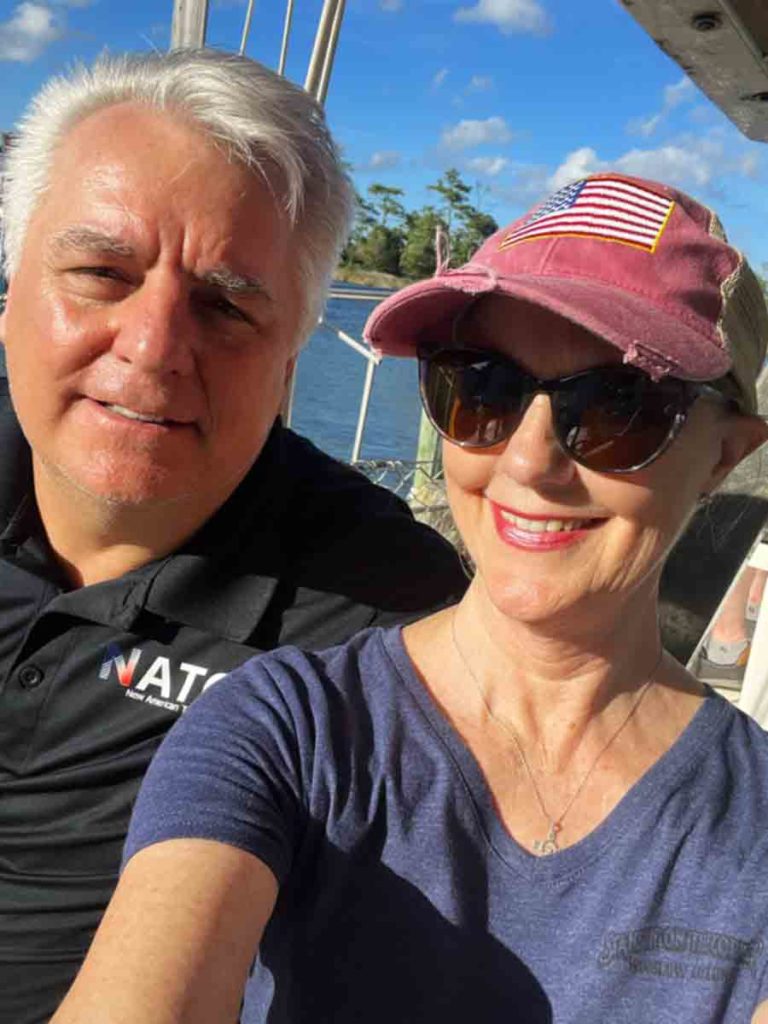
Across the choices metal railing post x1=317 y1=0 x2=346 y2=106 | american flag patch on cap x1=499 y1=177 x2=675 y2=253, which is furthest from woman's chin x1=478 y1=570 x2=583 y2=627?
metal railing post x1=317 y1=0 x2=346 y2=106

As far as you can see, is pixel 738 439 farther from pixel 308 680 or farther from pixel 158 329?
pixel 158 329

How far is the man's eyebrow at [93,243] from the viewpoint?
162 centimetres

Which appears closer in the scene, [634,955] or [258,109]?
[634,955]

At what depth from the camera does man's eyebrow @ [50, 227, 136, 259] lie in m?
1.62

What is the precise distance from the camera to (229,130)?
5.60 ft

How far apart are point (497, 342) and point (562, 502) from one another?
0.67 ft

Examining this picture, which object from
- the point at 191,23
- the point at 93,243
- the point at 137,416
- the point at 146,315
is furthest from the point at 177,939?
the point at 191,23

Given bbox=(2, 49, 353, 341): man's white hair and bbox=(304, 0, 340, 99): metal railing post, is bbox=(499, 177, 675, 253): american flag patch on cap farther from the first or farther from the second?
bbox=(304, 0, 340, 99): metal railing post

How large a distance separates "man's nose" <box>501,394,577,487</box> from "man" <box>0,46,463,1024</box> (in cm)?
65

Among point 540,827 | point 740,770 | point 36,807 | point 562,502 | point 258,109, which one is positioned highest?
point 258,109

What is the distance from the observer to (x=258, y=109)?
5.73 feet

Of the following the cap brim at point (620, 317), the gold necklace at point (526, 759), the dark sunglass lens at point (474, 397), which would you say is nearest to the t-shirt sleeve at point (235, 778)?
the gold necklace at point (526, 759)

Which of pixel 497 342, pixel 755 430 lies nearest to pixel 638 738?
pixel 755 430

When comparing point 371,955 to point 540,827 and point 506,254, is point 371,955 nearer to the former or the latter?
point 540,827
